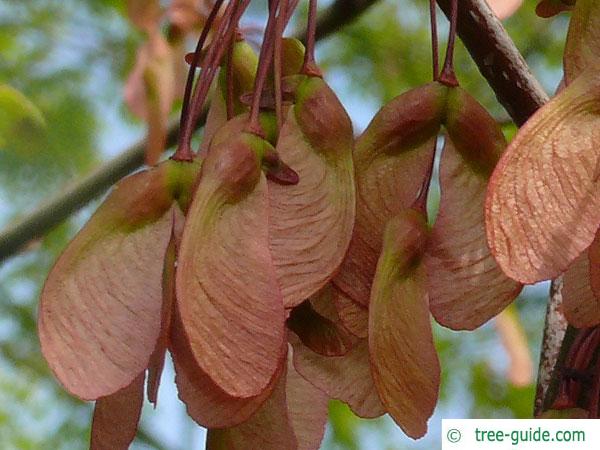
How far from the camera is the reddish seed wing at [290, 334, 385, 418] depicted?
74cm

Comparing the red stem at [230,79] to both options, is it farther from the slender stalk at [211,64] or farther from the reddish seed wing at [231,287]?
the reddish seed wing at [231,287]

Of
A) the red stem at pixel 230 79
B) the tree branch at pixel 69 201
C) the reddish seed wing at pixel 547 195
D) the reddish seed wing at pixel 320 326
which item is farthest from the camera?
the tree branch at pixel 69 201

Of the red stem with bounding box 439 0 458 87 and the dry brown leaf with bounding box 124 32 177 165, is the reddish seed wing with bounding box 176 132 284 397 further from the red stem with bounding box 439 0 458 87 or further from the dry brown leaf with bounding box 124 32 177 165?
the dry brown leaf with bounding box 124 32 177 165

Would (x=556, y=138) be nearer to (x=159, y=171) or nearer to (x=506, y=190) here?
(x=506, y=190)

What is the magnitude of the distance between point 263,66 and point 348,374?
196 mm

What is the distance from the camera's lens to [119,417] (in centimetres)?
72

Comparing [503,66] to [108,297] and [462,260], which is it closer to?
[462,260]

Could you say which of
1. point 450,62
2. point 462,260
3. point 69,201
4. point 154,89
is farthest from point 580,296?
point 69,201

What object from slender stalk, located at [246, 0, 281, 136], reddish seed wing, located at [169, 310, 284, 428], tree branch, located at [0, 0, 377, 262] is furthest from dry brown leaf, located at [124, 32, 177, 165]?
reddish seed wing, located at [169, 310, 284, 428]

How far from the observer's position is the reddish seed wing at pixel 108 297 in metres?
0.67

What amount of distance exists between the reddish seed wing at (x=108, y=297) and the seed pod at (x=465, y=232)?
0.52ft

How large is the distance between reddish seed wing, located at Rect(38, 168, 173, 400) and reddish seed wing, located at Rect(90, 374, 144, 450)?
35 mm

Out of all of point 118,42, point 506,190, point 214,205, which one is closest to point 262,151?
point 214,205

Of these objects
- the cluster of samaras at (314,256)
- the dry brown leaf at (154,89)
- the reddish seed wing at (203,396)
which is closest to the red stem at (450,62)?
the cluster of samaras at (314,256)
